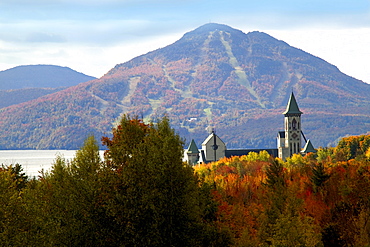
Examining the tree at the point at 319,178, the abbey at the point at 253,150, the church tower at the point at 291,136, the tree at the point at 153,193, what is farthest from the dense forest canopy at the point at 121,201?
the church tower at the point at 291,136

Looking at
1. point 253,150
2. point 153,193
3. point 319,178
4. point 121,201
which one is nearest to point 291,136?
point 253,150

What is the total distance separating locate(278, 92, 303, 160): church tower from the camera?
179 metres

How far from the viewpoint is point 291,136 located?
181 metres

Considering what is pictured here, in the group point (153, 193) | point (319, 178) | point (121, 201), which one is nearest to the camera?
point (121, 201)

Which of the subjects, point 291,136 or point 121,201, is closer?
point 121,201

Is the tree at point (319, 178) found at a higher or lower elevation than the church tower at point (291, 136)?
lower

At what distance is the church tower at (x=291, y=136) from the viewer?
587 ft

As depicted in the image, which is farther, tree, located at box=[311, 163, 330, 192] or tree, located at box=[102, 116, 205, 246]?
tree, located at box=[311, 163, 330, 192]

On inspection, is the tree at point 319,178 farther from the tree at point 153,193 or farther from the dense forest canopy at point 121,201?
the tree at point 153,193

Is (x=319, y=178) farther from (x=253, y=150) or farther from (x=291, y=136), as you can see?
(x=291, y=136)

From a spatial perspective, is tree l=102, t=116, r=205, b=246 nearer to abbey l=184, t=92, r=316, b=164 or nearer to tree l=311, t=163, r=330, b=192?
tree l=311, t=163, r=330, b=192

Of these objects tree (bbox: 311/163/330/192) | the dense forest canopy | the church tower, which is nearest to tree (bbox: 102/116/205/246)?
the dense forest canopy

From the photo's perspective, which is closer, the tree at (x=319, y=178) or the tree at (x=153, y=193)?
the tree at (x=153, y=193)

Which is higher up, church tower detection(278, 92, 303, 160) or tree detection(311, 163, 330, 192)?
church tower detection(278, 92, 303, 160)
